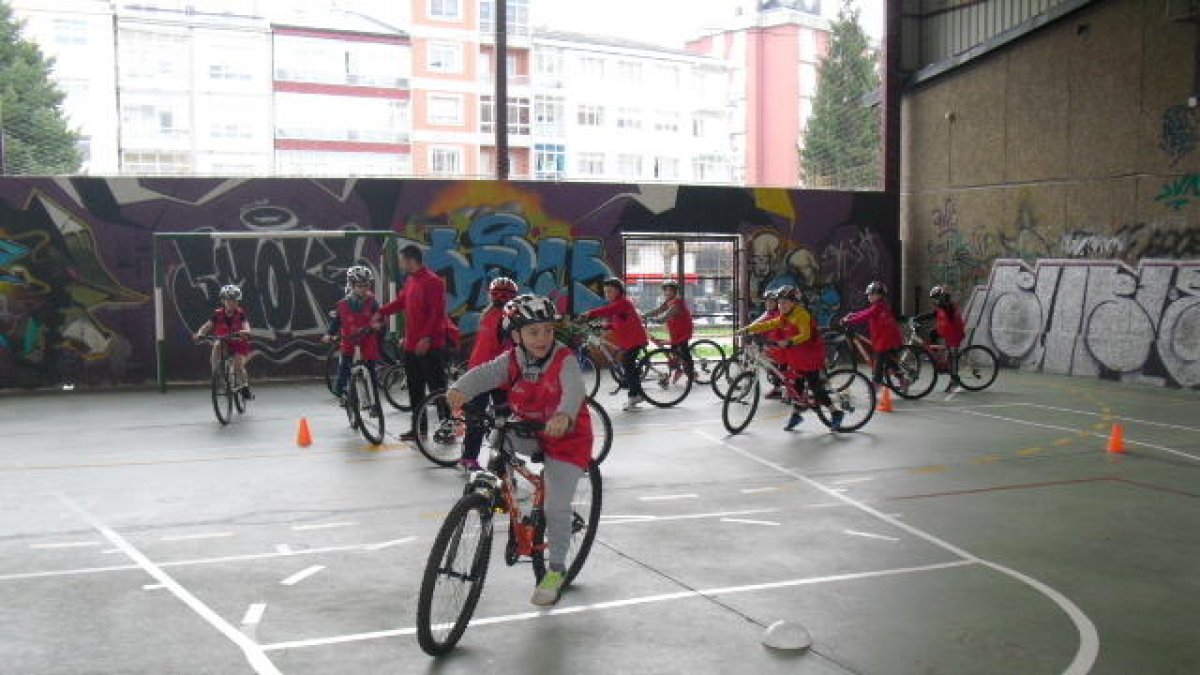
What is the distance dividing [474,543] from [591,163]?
178 feet

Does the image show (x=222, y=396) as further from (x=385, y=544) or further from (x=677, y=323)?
(x=385, y=544)

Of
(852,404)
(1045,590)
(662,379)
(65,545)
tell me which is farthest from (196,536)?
(662,379)

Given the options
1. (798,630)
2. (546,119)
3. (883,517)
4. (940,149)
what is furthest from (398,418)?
(546,119)

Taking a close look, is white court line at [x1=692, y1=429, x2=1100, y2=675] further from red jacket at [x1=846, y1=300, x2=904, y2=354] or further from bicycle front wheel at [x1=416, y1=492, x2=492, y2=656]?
red jacket at [x1=846, y1=300, x2=904, y2=354]

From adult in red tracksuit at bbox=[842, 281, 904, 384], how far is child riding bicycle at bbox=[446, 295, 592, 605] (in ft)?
32.5

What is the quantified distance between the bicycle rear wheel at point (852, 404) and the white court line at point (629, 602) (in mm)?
5774

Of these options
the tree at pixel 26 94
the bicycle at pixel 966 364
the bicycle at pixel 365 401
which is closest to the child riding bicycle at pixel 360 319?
the bicycle at pixel 365 401

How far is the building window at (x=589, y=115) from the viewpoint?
5719 cm

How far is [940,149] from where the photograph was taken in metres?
23.6

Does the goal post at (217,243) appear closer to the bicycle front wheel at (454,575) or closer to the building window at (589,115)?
the bicycle front wheel at (454,575)

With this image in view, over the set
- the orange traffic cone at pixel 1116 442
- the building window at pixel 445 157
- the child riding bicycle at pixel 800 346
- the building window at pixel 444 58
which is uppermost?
the building window at pixel 444 58

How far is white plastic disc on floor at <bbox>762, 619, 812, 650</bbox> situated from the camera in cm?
564

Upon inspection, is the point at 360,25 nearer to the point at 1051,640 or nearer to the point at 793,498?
the point at 793,498

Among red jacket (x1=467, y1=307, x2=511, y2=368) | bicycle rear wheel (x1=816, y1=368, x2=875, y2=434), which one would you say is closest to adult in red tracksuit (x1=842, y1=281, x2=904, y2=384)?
bicycle rear wheel (x1=816, y1=368, x2=875, y2=434)
